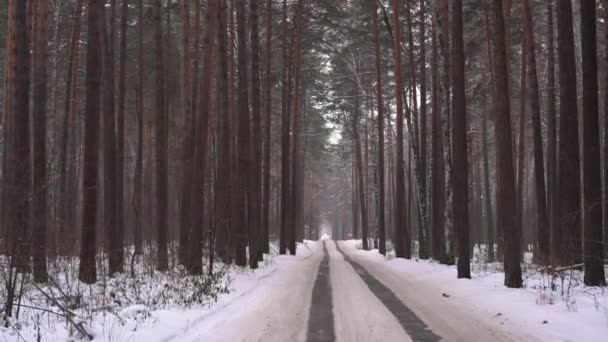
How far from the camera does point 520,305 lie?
27.8 ft

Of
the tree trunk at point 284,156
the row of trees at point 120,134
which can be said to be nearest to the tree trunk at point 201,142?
the row of trees at point 120,134

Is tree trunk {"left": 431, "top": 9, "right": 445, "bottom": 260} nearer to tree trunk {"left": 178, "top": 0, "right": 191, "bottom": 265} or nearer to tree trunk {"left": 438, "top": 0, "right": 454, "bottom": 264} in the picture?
tree trunk {"left": 438, "top": 0, "right": 454, "bottom": 264}

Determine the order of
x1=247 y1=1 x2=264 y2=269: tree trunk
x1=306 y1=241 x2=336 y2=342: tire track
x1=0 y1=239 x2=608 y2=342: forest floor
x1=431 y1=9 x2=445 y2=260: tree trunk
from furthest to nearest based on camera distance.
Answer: x1=431 y1=9 x2=445 y2=260: tree trunk → x1=247 y1=1 x2=264 y2=269: tree trunk → x1=306 y1=241 x2=336 y2=342: tire track → x1=0 y1=239 x2=608 y2=342: forest floor

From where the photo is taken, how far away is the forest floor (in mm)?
6414

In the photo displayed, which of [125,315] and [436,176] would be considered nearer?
[125,315]

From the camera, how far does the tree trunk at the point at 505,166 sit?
10688mm

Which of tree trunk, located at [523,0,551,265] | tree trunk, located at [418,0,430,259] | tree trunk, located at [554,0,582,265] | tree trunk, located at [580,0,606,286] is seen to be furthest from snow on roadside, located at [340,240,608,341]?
tree trunk, located at [418,0,430,259]

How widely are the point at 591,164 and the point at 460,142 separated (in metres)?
3.99

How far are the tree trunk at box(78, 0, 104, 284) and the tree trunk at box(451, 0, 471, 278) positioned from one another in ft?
29.2

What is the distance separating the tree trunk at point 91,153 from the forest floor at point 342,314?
0.67 metres

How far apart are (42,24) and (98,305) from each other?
7.57 m

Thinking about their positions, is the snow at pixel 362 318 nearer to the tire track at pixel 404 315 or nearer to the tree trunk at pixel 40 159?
the tire track at pixel 404 315

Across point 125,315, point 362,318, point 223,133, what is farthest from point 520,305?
point 223,133

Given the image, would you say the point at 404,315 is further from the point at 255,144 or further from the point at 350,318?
the point at 255,144
